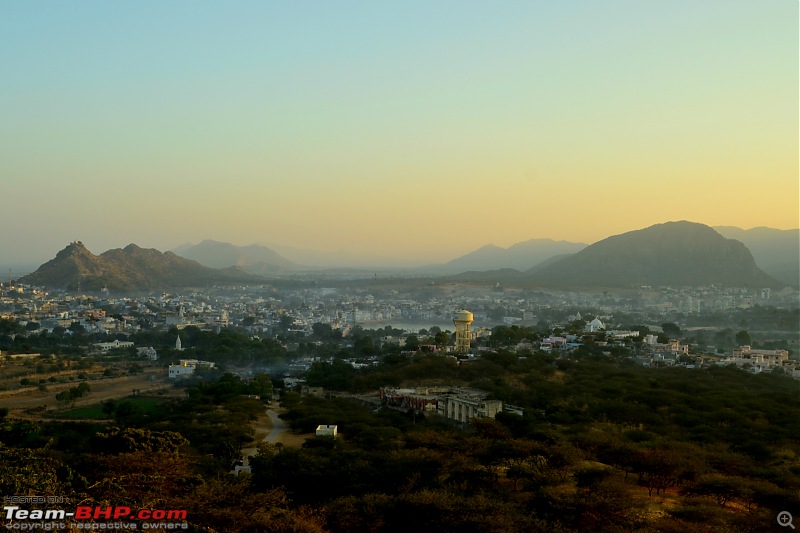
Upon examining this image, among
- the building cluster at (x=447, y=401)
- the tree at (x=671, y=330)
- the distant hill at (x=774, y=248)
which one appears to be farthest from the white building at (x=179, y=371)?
the distant hill at (x=774, y=248)

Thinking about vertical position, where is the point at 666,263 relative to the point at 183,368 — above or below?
above

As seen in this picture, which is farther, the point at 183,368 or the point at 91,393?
the point at 183,368

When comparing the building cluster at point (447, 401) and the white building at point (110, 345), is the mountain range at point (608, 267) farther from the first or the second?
the building cluster at point (447, 401)

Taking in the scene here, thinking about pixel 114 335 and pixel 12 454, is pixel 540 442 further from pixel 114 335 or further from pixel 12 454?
pixel 114 335

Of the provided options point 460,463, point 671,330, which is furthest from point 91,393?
point 671,330

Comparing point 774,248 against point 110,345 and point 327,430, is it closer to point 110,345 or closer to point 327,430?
point 110,345

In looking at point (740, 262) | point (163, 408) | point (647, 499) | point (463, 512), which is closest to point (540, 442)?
Answer: point (647, 499)
